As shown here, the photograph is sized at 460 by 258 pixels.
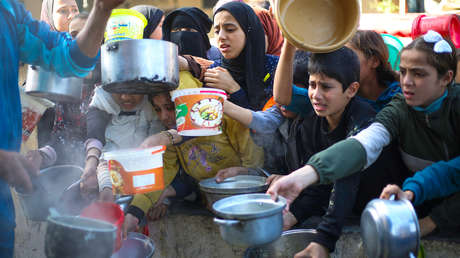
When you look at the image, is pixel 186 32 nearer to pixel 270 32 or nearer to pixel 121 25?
pixel 121 25

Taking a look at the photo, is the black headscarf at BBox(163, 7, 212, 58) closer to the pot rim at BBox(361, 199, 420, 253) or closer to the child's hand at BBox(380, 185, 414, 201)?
the child's hand at BBox(380, 185, 414, 201)

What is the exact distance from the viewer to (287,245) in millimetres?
2342

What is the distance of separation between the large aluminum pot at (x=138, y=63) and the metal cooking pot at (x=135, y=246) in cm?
94

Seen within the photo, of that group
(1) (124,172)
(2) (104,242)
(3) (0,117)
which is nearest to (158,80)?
(1) (124,172)

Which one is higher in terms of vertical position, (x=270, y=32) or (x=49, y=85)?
(x=270, y=32)

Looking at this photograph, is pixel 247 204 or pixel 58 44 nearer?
pixel 58 44

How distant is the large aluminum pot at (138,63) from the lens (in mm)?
1886

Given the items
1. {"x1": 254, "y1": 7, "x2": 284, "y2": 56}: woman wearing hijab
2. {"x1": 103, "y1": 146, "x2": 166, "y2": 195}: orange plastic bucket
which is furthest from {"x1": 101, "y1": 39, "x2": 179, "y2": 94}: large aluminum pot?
{"x1": 254, "y1": 7, "x2": 284, "y2": 56}: woman wearing hijab

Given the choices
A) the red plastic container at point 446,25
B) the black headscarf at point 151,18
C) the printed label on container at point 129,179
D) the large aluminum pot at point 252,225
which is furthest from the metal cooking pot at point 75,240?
the red plastic container at point 446,25

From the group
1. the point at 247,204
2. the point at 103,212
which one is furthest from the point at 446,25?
the point at 103,212

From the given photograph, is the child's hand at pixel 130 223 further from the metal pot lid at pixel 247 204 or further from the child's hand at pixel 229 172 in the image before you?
the metal pot lid at pixel 247 204

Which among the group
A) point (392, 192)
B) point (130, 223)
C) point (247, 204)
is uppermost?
point (392, 192)

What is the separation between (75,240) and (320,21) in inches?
66.1

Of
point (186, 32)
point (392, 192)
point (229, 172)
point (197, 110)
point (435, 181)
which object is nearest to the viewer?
point (392, 192)
